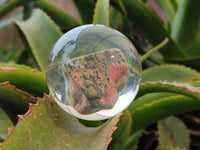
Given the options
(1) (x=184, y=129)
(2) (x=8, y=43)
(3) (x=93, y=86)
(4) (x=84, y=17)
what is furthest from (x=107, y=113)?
(2) (x=8, y=43)

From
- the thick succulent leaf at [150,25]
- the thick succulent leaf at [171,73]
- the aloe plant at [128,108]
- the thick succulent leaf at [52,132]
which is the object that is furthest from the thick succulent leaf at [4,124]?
the thick succulent leaf at [150,25]

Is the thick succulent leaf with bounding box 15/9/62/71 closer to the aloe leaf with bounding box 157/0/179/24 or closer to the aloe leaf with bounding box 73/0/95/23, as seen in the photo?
the aloe leaf with bounding box 73/0/95/23

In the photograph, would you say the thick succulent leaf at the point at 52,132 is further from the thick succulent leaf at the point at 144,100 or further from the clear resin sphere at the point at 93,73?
the thick succulent leaf at the point at 144,100

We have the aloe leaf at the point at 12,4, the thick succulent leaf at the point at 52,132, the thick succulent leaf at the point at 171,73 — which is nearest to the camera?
the thick succulent leaf at the point at 52,132

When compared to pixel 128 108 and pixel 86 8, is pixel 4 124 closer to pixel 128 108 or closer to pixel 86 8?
pixel 128 108

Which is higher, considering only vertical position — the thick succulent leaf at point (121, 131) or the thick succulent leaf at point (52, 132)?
the thick succulent leaf at point (52, 132)

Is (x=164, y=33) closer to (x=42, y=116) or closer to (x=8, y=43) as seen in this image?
→ (x=42, y=116)

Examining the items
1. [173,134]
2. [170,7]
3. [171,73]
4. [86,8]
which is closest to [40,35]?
[86,8]
